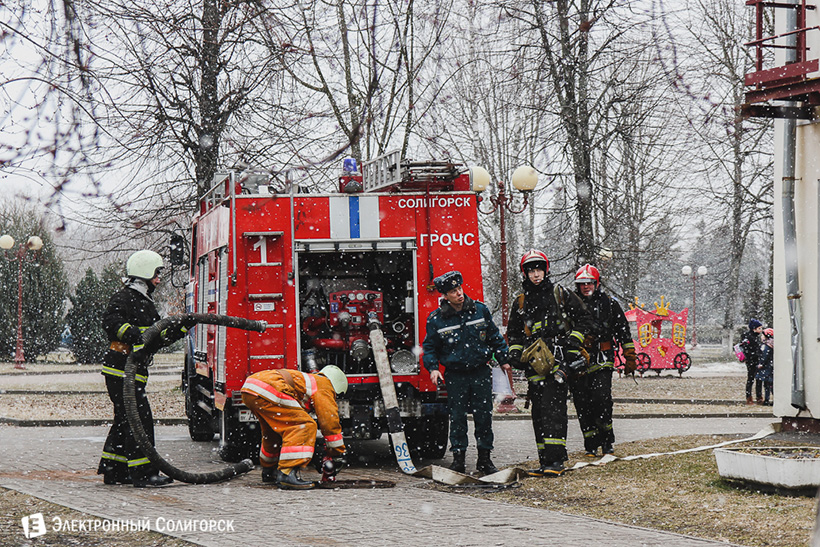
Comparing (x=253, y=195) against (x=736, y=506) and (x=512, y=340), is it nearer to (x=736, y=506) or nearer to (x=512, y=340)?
(x=512, y=340)

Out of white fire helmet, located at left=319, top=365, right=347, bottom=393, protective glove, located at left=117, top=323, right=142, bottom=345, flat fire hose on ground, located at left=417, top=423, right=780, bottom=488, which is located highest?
protective glove, located at left=117, top=323, right=142, bottom=345

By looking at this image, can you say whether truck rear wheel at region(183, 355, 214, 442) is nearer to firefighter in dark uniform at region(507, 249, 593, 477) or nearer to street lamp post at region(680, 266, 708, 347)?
A: firefighter in dark uniform at region(507, 249, 593, 477)

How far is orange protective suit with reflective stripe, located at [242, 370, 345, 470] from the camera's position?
874 cm

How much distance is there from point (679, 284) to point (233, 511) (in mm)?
85787

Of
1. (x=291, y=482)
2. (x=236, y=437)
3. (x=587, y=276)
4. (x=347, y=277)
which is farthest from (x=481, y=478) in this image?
(x=347, y=277)

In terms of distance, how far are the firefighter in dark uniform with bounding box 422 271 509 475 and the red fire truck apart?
34.3 inches

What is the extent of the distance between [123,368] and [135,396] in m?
0.42

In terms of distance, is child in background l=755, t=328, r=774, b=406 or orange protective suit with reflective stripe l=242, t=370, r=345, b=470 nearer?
orange protective suit with reflective stripe l=242, t=370, r=345, b=470

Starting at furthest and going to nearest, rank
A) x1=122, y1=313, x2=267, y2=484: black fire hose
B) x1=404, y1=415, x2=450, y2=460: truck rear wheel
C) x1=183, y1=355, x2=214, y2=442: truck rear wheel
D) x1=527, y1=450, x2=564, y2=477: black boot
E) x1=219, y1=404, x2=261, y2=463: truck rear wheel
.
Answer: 1. x1=183, y1=355, x2=214, y2=442: truck rear wheel
2. x1=404, y1=415, x2=450, y2=460: truck rear wheel
3. x1=219, y1=404, x2=261, y2=463: truck rear wheel
4. x1=527, y1=450, x2=564, y2=477: black boot
5. x1=122, y1=313, x2=267, y2=484: black fire hose

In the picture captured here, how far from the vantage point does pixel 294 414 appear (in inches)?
346

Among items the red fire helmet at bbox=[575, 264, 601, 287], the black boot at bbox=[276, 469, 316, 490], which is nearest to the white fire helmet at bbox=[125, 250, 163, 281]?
the black boot at bbox=[276, 469, 316, 490]

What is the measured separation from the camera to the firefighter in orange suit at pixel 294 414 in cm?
874

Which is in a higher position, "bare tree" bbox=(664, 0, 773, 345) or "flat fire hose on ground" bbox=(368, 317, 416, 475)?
"bare tree" bbox=(664, 0, 773, 345)

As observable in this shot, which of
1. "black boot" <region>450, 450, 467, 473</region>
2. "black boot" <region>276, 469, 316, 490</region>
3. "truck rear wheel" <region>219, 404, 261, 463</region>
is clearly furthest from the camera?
"truck rear wheel" <region>219, 404, 261, 463</region>
